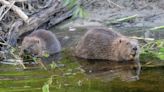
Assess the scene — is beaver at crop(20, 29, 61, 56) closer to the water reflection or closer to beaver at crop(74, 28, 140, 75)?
beaver at crop(74, 28, 140, 75)

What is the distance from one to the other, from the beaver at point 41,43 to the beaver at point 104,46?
1.46ft

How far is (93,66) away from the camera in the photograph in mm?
9281

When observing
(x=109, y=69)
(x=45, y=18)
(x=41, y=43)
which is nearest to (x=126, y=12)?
(x=45, y=18)

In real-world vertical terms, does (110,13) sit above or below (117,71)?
above

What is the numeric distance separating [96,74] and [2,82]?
4.37ft

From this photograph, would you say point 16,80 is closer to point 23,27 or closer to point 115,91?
point 115,91

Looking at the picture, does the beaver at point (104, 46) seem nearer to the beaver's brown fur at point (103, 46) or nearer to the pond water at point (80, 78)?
the beaver's brown fur at point (103, 46)

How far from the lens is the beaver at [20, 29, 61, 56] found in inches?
408

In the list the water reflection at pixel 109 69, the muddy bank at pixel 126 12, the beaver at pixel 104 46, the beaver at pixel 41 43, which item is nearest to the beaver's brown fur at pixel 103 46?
the beaver at pixel 104 46

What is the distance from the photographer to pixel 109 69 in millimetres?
8945

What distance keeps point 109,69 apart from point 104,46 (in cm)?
132

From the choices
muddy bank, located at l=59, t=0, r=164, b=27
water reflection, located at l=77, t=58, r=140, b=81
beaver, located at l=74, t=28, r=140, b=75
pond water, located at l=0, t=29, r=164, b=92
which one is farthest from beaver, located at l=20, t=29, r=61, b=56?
muddy bank, located at l=59, t=0, r=164, b=27

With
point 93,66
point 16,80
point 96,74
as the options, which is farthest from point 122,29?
point 16,80

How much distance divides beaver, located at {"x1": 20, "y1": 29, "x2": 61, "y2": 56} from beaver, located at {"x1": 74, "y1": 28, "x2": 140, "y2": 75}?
0.45 metres
